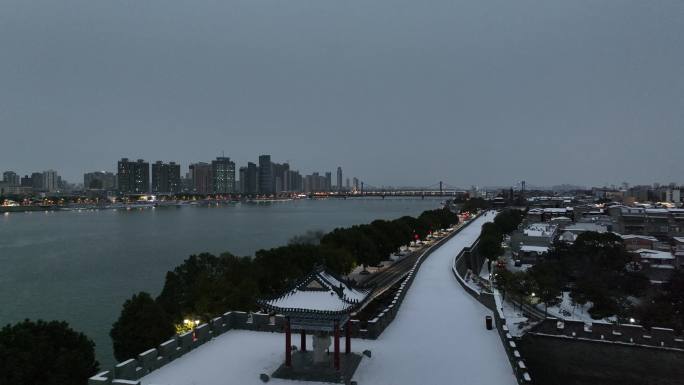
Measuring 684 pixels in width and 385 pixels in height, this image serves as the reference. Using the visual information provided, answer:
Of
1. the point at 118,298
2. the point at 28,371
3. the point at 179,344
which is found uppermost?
the point at 179,344

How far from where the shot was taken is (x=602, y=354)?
66.7 ft

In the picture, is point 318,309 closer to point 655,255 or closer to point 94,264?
point 655,255

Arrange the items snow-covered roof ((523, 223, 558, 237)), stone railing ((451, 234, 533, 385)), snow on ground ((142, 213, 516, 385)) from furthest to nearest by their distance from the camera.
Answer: snow-covered roof ((523, 223, 558, 237)) < snow on ground ((142, 213, 516, 385)) < stone railing ((451, 234, 533, 385))

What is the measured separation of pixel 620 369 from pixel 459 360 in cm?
939

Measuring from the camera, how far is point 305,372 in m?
Answer: 14.6

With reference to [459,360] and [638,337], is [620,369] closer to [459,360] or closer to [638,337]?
[638,337]

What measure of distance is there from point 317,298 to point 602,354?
13902mm

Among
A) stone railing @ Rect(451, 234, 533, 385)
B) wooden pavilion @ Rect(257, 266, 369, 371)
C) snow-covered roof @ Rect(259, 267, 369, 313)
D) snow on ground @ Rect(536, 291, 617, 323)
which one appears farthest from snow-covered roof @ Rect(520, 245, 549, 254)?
wooden pavilion @ Rect(257, 266, 369, 371)

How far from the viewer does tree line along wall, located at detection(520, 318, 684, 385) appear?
19250 mm

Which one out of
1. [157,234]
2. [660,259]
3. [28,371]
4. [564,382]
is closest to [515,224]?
[660,259]

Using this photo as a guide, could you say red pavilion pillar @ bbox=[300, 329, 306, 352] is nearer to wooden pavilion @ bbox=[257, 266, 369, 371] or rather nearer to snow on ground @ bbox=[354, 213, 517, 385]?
wooden pavilion @ bbox=[257, 266, 369, 371]

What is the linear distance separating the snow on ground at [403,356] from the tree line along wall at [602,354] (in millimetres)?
3203

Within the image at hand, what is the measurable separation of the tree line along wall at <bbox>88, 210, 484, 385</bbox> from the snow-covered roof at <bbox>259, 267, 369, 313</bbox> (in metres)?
2.74

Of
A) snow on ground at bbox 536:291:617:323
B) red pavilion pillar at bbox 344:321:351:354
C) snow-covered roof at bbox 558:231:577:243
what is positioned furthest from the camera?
snow-covered roof at bbox 558:231:577:243
